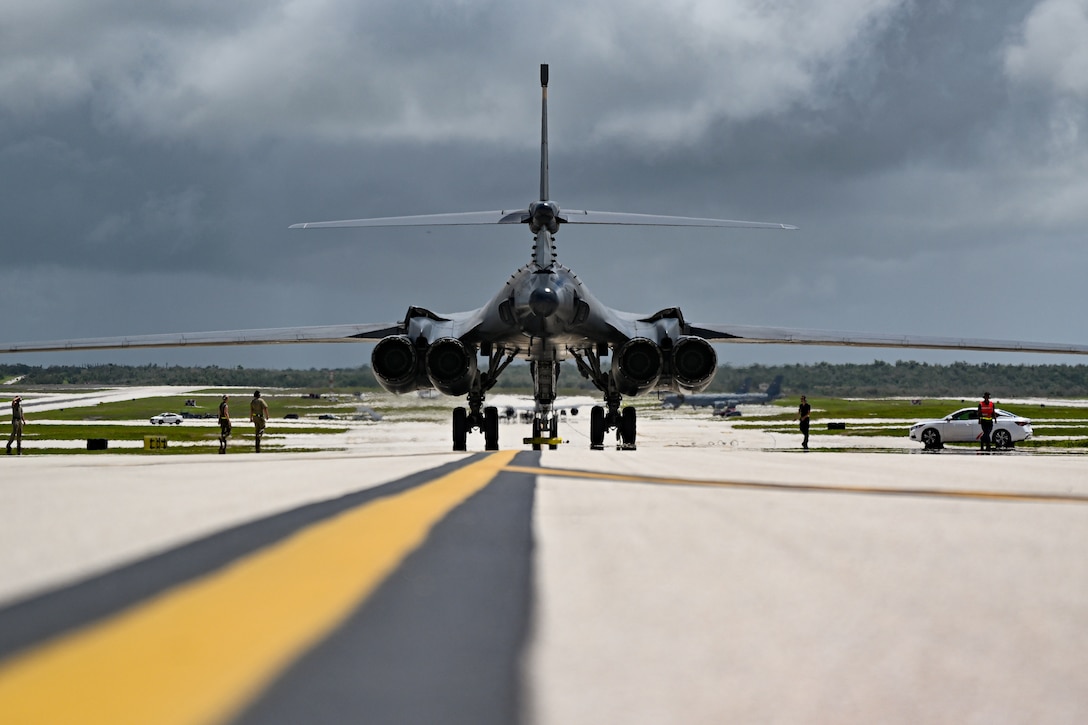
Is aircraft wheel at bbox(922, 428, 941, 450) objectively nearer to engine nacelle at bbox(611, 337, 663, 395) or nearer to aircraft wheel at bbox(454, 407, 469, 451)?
engine nacelle at bbox(611, 337, 663, 395)

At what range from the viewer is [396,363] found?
56.7 ft

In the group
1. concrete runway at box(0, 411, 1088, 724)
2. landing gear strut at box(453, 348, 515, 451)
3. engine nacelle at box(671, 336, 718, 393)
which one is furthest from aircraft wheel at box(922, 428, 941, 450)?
concrete runway at box(0, 411, 1088, 724)

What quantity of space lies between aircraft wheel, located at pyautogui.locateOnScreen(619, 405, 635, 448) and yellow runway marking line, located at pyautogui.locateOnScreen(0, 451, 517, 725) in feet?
52.5

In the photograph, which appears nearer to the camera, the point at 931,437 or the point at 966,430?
the point at 931,437

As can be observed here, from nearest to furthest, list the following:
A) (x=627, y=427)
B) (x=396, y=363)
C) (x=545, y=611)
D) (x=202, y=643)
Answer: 1. (x=202, y=643)
2. (x=545, y=611)
3. (x=396, y=363)
4. (x=627, y=427)

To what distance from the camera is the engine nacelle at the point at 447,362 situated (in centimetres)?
1692

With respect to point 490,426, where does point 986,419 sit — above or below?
above

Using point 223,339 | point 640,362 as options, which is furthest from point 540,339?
point 223,339

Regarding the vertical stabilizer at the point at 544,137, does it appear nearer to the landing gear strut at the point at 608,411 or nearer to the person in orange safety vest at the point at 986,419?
the landing gear strut at the point at 608,411

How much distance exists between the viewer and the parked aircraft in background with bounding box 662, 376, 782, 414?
3408 inches

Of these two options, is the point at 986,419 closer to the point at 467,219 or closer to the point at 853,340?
the point at 853,340

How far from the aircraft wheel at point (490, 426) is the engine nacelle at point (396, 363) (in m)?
2.62

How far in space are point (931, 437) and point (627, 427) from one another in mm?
10191

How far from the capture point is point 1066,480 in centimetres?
840
